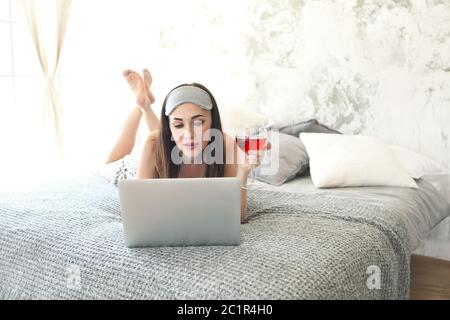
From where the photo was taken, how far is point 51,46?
3.68m

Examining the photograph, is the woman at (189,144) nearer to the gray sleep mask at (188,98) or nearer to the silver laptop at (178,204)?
the gray sleep mask at (188,98)

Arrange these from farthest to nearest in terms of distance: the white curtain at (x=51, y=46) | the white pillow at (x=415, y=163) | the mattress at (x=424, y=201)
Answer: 1. the white curtain at (x=51, y=46)
2. the white pillow at (x=415, y=163)
3. the mattress at (x=424, y=201)

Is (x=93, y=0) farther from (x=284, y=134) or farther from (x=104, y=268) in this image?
(x=104, y=268)

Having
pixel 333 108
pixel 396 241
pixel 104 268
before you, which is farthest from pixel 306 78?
pixel 104 268

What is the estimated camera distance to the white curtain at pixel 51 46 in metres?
3.63

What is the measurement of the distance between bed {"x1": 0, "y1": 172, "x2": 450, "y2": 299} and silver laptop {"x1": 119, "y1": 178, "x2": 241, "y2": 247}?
0.08 meters

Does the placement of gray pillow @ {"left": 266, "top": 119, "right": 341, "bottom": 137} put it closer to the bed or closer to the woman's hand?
the bed

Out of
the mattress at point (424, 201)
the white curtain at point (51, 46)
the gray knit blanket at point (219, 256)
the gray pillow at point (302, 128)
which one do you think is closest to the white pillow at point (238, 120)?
the gray pillow at point (302, 128)

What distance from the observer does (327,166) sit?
105 inches

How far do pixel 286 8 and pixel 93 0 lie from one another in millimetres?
1541

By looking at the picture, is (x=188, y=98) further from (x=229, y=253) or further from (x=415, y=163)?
(x=415, y=163)

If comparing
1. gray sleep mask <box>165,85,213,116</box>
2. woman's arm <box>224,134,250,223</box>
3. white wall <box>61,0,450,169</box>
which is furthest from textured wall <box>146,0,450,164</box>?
gray sleep mask <box>165,85,213,116</box>

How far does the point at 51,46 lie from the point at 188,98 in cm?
211

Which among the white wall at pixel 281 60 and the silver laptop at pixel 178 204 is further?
the white wall at pixel 281 60
